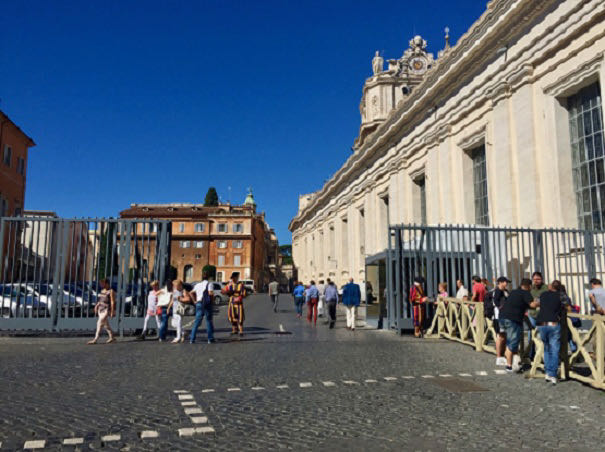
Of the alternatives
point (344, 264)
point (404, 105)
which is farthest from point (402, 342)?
point (344, 264)

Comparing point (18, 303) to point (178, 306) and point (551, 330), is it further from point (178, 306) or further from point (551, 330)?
point (551, 330)

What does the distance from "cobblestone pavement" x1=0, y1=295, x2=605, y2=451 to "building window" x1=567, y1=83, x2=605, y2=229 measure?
8.14m

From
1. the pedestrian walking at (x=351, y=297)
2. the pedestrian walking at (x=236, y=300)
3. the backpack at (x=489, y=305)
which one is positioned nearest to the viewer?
the backpack at (x=489, y=305)

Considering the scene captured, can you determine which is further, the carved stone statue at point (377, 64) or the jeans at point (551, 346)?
the carved stone statue at point (377, 64)

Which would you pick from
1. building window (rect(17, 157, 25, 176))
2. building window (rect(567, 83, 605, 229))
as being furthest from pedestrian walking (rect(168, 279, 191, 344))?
building window (rect(17, 157, 25, 176))

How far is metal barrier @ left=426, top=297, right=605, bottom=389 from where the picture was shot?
6.93m

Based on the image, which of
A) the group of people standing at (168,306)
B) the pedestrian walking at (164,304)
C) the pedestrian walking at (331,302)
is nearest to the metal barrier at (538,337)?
the pedestrian walking at (331,302)

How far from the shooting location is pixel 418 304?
43.4 feet

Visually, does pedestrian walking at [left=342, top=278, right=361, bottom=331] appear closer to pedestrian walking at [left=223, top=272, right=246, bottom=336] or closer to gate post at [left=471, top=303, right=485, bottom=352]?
pedestrian walking at [left=223, top=272, right=246, bottom=336]

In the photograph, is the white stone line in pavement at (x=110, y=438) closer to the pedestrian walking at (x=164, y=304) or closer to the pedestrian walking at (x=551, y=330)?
the pedestrian walking at (x=551, y=330)

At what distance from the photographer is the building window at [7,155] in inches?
1288

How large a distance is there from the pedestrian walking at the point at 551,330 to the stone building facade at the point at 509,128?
364 inches

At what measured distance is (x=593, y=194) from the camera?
50.3 ft

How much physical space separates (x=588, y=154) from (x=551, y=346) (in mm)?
10628
